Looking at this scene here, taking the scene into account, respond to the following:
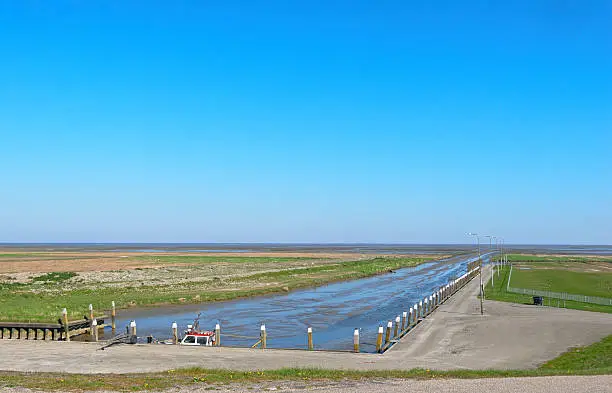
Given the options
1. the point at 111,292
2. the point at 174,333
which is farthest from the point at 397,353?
the point at 111,292

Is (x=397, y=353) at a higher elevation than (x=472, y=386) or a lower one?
lower

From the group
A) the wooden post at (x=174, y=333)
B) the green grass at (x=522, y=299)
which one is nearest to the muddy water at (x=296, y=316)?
the wooden post at (x=174, y=333)

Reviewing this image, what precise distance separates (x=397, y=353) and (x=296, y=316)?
2114cm

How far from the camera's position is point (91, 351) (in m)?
28.1

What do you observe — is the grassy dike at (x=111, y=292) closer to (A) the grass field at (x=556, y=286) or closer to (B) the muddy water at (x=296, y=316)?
(B) the muddy water at (x=296, y=316)

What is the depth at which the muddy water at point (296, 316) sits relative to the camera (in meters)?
38.8

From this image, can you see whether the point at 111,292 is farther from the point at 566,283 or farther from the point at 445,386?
the point at 566,283

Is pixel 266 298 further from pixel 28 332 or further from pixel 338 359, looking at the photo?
pixel 338 359

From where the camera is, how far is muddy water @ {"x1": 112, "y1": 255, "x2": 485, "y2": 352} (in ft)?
127

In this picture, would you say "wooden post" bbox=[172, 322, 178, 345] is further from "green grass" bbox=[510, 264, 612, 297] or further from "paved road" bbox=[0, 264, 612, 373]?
"green grass" bbox=[510, 264, 612, 297]

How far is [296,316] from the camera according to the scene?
1959 inches

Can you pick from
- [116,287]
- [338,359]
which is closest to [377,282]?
[116,287]

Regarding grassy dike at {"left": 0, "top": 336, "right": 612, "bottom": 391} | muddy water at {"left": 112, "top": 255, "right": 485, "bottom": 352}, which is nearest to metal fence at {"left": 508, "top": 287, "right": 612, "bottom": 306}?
muddy water at {"left": 112, "top": 255, "right": 485, "bottom": 352}

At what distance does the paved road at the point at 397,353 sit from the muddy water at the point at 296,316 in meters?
5.63
